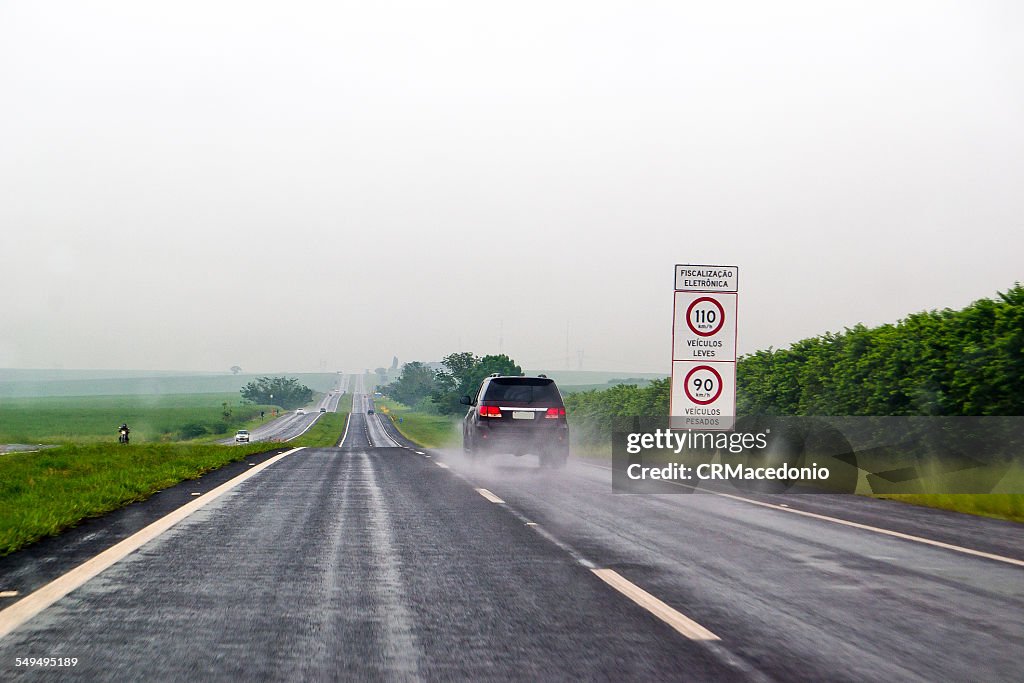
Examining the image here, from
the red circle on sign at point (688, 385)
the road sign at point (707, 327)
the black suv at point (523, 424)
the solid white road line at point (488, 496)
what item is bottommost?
the solid white road line at point (488, 496)

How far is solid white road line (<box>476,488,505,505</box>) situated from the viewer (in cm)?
1184

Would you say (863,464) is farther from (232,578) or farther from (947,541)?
(232,578)

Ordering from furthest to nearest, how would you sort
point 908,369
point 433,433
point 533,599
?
point 433,433, point 908,369, point 533,599

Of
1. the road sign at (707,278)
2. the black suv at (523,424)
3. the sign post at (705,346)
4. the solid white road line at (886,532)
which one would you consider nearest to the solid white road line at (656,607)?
the solid white road line at (886,532)

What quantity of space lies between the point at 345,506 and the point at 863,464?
30.8 feet

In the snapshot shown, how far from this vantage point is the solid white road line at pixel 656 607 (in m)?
5.00

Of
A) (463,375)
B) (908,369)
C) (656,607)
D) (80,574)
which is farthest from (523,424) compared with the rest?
(463,375)

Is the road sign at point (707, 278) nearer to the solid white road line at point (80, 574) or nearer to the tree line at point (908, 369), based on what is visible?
the tree line at point (908, 369)

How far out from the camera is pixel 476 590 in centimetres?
611

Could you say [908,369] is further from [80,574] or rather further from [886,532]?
[80,574]

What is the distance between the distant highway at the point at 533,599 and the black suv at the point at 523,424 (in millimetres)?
8811

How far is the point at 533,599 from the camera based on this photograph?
585 cm

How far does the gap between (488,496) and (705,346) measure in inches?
187

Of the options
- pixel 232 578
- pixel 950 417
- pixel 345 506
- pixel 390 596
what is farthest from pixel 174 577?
pixel 950 417
